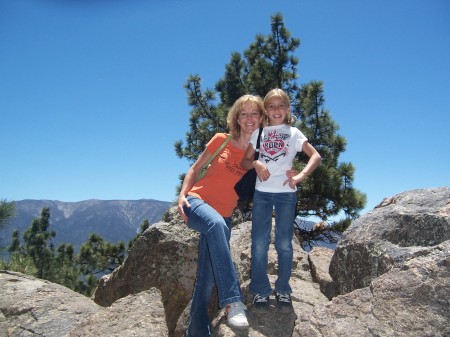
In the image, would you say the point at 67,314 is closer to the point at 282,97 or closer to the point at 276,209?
the point at 276,209

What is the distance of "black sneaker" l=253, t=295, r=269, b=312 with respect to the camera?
157 inches

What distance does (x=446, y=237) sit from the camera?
405cm

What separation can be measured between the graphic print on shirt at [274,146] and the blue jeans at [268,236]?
41 centimetres

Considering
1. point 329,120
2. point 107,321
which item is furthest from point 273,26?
point 107,321

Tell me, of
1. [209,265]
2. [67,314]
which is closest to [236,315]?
[209,265]

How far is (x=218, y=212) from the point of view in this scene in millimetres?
3961

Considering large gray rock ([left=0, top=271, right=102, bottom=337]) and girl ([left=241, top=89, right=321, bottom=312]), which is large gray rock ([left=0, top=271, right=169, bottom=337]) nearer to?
large gray rock ([left=0, top=271, right=102, bottom=337])

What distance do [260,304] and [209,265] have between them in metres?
0.72

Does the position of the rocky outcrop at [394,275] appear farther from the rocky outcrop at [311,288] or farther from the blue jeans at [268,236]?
the blue jeans at [268,236]

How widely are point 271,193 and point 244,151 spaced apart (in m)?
0.58

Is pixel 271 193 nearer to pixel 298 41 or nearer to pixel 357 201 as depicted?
pixel 357 201

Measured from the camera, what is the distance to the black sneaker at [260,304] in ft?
13.1

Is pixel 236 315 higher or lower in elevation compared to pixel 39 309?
higher

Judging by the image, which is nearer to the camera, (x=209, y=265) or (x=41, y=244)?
(x=209, y=265)
